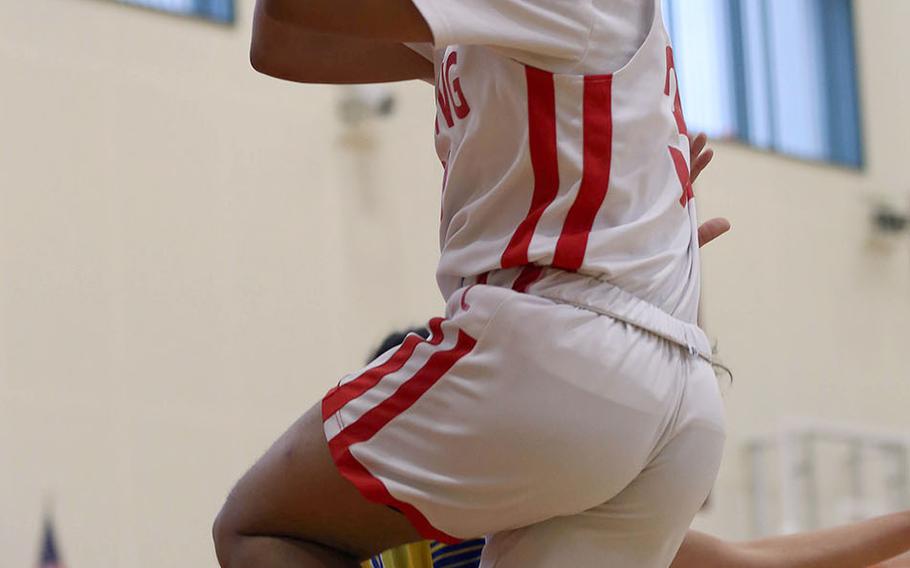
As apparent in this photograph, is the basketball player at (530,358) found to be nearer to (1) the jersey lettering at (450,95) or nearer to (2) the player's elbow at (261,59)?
(1) the jersey lettering at (450,95)

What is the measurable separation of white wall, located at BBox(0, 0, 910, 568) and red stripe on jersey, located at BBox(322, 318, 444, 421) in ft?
13.6

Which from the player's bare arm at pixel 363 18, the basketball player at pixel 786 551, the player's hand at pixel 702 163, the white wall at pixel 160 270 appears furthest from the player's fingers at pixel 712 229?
the white wall at pixel 160 270

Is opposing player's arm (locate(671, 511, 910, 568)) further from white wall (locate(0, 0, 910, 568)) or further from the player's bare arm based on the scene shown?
white wall (locate(0, 0, 910, 568))

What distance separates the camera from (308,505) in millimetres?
1581

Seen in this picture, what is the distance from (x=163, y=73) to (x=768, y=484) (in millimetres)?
3887

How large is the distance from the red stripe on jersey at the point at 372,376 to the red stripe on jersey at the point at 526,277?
3.8 inches

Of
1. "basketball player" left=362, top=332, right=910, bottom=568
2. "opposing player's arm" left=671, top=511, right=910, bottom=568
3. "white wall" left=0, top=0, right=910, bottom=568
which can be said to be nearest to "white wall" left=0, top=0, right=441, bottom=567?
"white wall" left=0, top=0, right=910, bottom=568

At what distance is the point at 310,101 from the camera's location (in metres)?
6.51

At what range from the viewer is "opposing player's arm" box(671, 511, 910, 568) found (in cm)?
221

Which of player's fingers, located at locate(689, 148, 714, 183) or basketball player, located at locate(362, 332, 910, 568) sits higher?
player's fingers, located at locate(689, 148, 714, 183)

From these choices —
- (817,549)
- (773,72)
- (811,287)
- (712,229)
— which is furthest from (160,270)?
(712,229)

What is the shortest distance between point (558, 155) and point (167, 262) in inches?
180

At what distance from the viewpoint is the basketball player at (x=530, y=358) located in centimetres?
154

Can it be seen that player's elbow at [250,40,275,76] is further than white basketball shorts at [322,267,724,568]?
Yes
